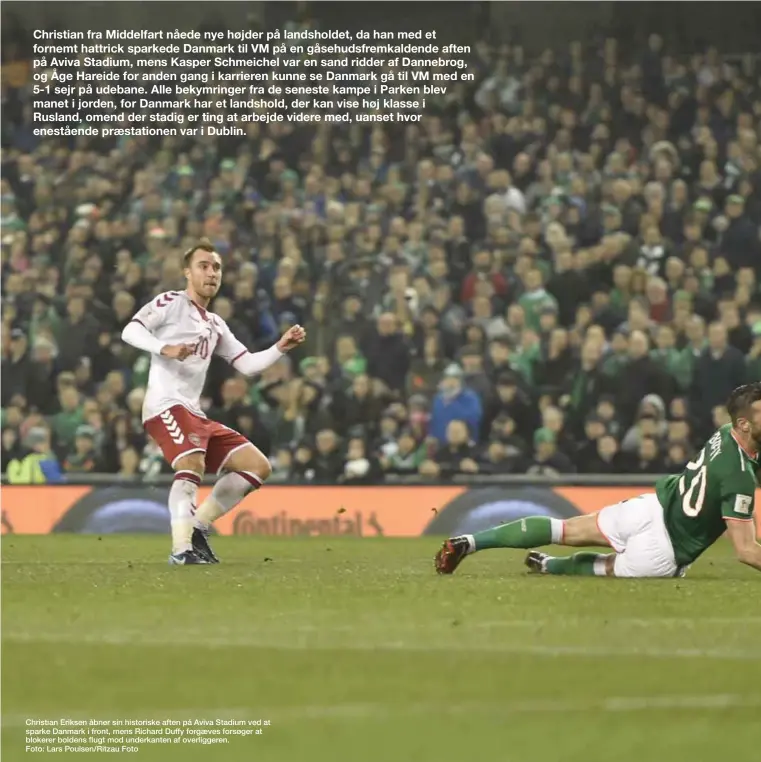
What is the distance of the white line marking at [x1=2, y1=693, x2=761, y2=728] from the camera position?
222 inches

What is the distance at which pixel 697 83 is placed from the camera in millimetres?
22062

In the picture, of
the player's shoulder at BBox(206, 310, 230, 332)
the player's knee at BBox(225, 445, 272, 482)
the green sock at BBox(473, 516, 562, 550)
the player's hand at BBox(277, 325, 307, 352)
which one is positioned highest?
the player's shoulder at BBox(206, 310, 230, 332)

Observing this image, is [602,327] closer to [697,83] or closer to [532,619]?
[697,83]

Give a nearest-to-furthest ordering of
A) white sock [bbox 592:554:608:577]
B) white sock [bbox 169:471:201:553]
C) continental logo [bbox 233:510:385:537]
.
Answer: white sock [bbox 592:554:608:577]
white sock [bbox 169:471:201:553]
continental logo [bbox 233:510:385:537]

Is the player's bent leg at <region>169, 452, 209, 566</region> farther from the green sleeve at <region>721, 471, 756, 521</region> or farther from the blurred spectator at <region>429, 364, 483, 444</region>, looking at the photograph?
the blurred spectator at <region>429, 364, 483, 444</region>

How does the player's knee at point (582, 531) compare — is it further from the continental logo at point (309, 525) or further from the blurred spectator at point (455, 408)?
the blurred spectator at point (455, 408)

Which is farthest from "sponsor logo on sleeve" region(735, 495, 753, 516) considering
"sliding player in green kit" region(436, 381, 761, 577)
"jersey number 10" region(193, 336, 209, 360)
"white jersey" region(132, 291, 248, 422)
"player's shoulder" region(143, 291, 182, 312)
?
"player's shoulder" region(143, 291, 182, 312)

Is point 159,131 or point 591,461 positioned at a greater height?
point 159,131

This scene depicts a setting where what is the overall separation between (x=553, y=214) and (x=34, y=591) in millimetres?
11421

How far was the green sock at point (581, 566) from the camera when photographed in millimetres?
10531

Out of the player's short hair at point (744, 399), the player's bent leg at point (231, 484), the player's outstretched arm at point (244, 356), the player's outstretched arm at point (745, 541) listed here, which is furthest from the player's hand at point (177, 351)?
the player's outstretched arm at point (745, 541)

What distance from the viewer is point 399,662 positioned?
22.1ft

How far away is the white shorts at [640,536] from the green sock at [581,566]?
0.24 meters

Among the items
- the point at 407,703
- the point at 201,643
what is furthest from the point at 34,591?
the point at 407,703
